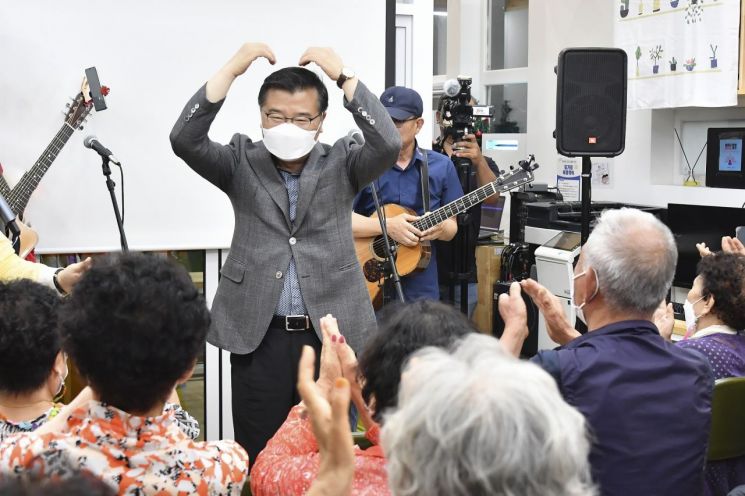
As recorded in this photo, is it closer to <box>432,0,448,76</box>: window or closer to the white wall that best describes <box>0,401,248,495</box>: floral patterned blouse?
the white wall

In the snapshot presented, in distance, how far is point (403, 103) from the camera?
159 inches

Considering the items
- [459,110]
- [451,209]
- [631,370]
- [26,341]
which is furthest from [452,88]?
[26,341]

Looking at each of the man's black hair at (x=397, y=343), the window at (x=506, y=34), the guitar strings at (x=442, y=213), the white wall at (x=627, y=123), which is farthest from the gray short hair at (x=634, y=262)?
the window at (x=506, y=34)

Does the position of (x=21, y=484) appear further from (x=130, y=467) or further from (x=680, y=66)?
(x=680, y=66)

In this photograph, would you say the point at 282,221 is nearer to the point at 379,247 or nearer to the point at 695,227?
the point at 379,247

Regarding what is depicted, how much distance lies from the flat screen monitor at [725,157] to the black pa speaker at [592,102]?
1.89 meters

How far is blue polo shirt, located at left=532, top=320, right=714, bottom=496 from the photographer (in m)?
1.81

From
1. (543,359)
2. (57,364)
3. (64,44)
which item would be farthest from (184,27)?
(543,359)

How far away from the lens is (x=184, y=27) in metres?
4.00

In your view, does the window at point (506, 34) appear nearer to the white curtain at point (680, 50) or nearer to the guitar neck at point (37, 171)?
the white curtain at point (680, 50)

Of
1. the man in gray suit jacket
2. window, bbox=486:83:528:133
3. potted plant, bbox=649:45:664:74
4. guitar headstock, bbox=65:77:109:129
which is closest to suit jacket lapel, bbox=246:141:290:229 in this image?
the man in gray suit jacket

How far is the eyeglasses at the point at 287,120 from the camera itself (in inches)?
99.9

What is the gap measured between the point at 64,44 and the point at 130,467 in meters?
2.89

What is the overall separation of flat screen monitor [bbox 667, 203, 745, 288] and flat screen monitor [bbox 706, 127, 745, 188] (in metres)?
0.50
